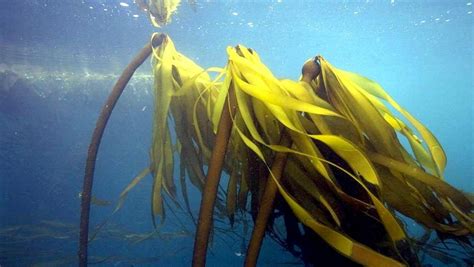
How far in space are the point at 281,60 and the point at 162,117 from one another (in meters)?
22.9

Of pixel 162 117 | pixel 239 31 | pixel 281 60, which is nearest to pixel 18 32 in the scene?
pixel 239 31

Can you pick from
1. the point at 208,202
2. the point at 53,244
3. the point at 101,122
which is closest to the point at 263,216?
the point at 208,202

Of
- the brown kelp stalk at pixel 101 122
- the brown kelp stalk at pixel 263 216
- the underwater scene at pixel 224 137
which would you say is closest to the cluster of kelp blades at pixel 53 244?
the underwater scene at pixel 224 137

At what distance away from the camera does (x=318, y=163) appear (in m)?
1.54

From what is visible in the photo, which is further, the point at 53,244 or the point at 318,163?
the point at 53,244

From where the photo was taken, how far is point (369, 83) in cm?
196

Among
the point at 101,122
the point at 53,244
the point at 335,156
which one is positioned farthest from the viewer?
the point at 53,244

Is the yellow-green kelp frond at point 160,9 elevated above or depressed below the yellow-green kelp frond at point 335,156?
above

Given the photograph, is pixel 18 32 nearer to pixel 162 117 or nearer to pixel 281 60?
pixel 162 117

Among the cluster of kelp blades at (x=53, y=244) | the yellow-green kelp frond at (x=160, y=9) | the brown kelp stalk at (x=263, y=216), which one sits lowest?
the cluster of kelp blades at (x=53, y=244)

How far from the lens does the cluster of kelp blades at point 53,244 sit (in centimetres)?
602

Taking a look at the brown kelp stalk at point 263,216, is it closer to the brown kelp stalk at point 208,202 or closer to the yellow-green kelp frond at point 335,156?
the yellow-green kelp frond at point 335,156

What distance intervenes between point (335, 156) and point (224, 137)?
0.71m

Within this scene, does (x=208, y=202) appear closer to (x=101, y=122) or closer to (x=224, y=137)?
(x=224, y=137)
